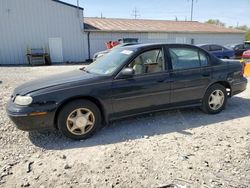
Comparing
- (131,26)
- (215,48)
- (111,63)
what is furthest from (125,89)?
(131,26)

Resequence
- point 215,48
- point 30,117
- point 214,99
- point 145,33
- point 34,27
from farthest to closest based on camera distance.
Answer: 1. point 145,33
2. point 34,27
3. point 215,48
4. point 214,99
5. point 30,117

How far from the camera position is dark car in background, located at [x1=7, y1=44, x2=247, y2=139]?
3635 mm

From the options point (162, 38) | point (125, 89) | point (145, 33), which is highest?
point (145, 33)

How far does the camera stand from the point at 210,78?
15.8 ft

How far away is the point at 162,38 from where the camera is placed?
24.3m

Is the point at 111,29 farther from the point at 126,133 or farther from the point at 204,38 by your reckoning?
the point at 126,133

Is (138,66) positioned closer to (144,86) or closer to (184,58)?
(144,86)

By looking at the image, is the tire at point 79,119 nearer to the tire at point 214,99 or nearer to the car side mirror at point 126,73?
the car side mirror at point 126,73

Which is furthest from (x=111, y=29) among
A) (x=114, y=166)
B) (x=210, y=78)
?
(x=114, y=166)

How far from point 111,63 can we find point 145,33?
1958cm

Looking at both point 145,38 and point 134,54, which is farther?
point 145,38

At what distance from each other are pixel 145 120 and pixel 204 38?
81.1ft

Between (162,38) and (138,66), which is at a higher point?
(162,38)

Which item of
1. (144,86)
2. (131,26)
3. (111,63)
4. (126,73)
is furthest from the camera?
(131,26)
